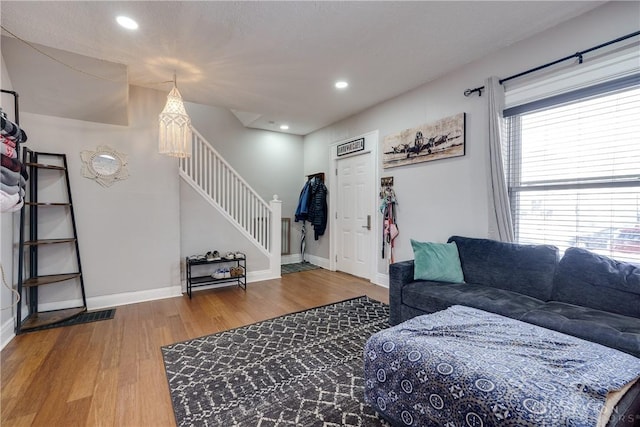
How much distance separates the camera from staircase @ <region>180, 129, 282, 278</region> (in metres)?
4.00

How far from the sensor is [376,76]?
10.5ft

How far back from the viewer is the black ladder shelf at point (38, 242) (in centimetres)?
269

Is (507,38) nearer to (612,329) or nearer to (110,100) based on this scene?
(612,329)

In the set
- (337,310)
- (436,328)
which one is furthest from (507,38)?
(337,310)

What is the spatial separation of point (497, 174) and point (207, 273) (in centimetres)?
370

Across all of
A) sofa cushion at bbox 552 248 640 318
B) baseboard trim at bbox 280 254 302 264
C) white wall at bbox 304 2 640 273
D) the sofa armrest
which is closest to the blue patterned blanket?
sofa cushion at bbox 552 248 640 318

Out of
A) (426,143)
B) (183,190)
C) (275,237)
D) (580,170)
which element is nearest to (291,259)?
(275,237)

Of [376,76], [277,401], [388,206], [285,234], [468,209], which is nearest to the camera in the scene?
[277,401]

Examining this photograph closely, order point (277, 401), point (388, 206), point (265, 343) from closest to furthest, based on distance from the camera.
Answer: point (277, 401) → point (265, 343) → point (388, 206)

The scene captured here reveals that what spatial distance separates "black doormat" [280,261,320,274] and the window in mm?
3435

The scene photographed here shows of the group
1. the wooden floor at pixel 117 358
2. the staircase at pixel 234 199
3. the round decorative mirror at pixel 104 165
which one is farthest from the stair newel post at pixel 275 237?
the round decorative mirror at pixel 104 165

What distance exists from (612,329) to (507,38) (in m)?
2.40

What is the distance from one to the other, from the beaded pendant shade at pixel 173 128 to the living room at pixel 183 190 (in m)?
0.77

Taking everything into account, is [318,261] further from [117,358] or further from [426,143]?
[117,358]
